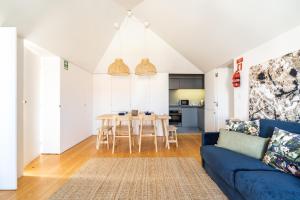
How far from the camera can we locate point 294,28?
2.31 metres

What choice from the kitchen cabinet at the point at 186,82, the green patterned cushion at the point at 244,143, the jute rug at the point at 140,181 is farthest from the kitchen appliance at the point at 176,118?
the green patterned cushion at the point at 244,143

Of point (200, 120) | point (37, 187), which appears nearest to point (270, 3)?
point (37, 187)

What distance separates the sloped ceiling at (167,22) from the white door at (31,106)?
44 cm

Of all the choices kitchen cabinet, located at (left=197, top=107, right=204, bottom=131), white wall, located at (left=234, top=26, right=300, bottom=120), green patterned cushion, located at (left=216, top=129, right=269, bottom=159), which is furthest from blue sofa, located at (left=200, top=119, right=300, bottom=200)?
kitchen cabinet, located at (left=197, top=107, right=204, bottom=131)

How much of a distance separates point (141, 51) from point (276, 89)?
13.0 ft

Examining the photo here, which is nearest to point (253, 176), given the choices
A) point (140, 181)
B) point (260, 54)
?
point (140, 181)

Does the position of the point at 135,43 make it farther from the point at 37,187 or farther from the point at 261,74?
the point at 37,187

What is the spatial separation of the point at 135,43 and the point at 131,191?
4.36m

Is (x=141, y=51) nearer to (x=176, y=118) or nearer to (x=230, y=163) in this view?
(x=176, y=118)

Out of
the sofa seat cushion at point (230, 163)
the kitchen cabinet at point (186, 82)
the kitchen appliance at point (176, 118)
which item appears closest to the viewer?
the sofa seat cushion at point (230, 163)

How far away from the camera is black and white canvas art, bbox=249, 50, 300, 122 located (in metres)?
2.24

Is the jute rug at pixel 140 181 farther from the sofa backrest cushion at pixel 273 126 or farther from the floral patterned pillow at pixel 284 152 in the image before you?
the sofa backrest cushion at pixel 273 126

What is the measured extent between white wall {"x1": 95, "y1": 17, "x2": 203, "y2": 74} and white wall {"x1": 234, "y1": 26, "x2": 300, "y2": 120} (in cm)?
238

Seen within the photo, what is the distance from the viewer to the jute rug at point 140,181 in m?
2.19
